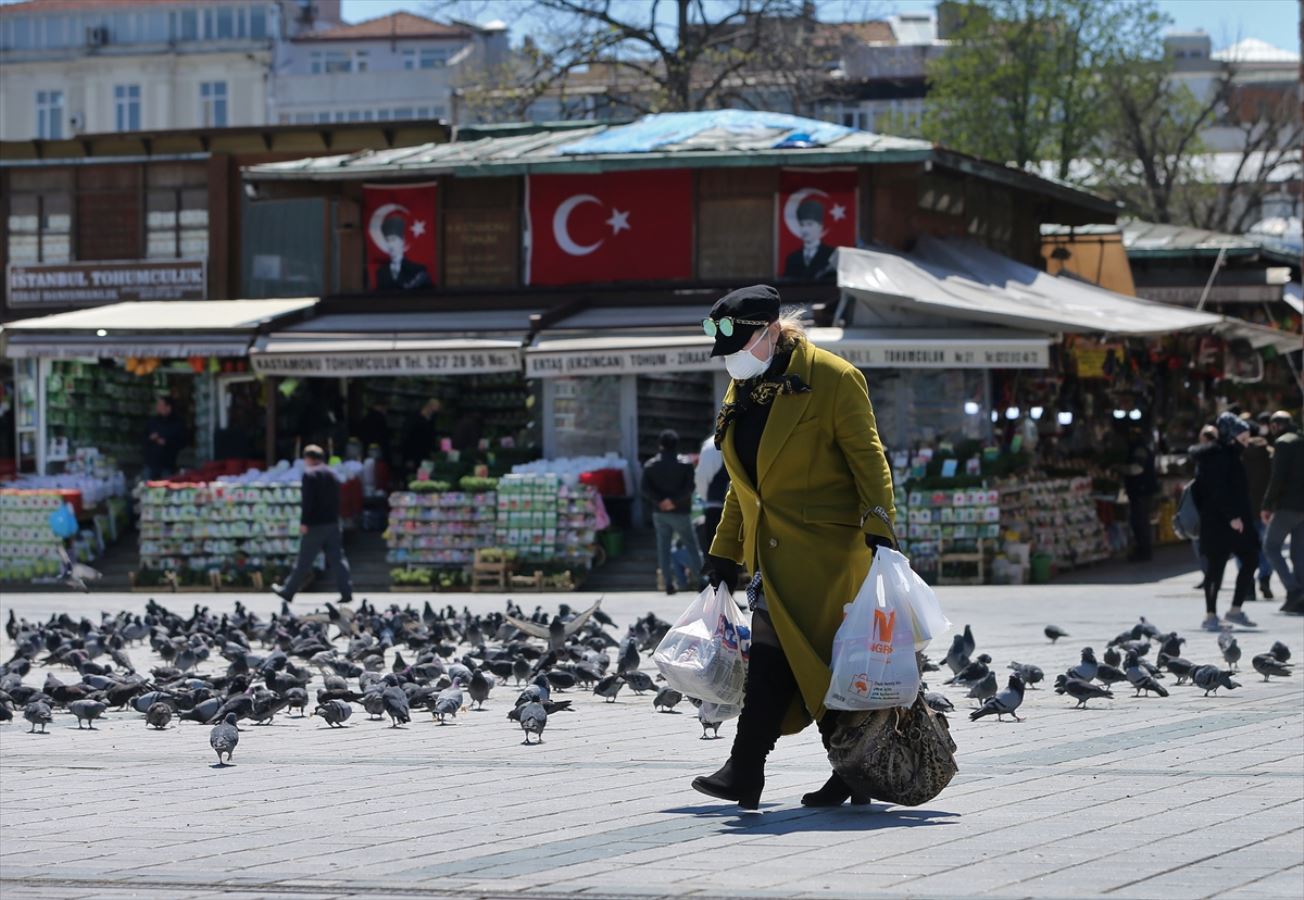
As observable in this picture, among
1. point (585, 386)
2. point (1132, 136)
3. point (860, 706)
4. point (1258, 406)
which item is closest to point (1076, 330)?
point (585, 386)

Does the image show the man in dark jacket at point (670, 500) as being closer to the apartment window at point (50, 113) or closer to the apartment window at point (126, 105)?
the apartment window at point (126, 105)

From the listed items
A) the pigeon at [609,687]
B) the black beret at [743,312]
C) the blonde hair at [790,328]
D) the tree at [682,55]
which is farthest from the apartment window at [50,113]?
the black beret at [743,312]

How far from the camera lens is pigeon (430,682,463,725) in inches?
448

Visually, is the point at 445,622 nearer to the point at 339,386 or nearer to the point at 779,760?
the point at 779,760

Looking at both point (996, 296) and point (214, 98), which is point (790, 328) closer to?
point (996, 296)

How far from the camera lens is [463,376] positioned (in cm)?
2978

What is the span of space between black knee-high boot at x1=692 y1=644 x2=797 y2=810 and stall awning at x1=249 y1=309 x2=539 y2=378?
17.6m

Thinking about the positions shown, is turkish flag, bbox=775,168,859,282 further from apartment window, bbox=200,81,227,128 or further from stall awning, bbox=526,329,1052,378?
apartment window, bbox=200,81,227,128

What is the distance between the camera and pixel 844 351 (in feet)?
74.8

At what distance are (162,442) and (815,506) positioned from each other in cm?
2145

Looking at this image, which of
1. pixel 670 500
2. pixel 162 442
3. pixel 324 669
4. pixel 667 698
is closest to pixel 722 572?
pixel 667 698

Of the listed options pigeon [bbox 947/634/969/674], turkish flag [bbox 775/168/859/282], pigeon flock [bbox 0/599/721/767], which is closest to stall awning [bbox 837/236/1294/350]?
turkish flag [bbox 775/168/859/282]

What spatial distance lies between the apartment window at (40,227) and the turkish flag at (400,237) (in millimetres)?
7325

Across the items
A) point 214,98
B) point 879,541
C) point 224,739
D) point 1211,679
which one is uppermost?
point 214,98
